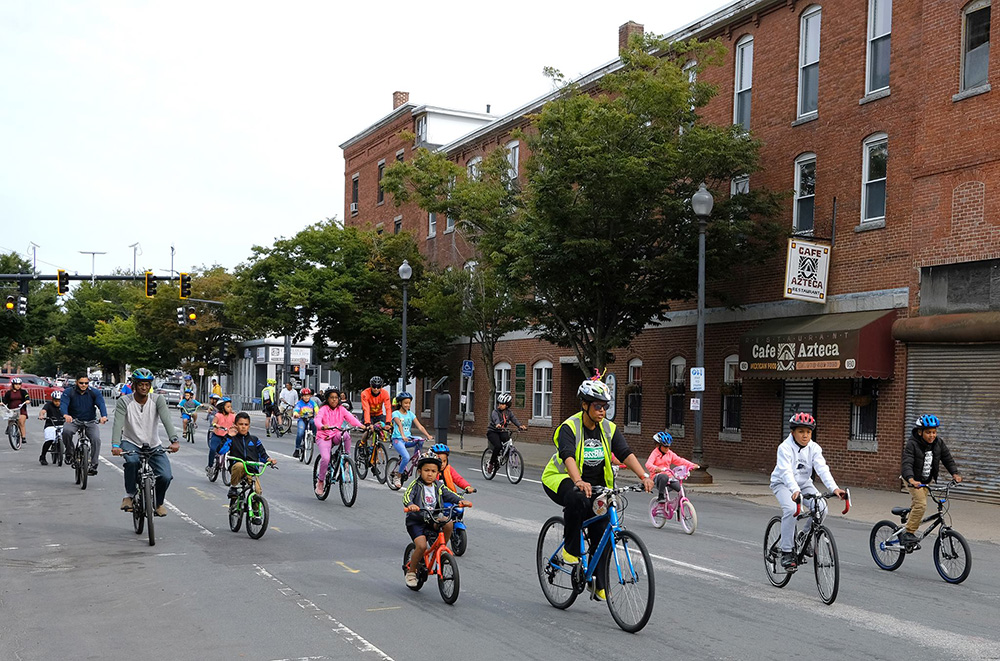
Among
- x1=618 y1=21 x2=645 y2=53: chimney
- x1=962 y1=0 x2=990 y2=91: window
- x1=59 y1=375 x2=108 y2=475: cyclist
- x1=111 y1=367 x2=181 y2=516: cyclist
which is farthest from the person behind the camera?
x1=618 y1=21 x2=645 y2=53: chimney

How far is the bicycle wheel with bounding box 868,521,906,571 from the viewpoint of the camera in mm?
11102

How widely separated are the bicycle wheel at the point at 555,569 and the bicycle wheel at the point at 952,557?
4505mm

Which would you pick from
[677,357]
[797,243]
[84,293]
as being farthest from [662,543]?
[84,293]

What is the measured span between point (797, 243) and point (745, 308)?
385 cm

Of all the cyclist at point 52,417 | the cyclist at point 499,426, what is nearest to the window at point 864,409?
the cyclist at point 499,426

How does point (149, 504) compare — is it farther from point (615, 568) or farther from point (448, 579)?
point (615, 568)

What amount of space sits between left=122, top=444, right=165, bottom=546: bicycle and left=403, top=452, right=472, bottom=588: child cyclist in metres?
4.01

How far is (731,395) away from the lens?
87.8 feet

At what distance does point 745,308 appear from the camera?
26156 millimetres

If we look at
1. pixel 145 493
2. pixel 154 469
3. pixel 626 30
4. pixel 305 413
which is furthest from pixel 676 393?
pixel 145 493

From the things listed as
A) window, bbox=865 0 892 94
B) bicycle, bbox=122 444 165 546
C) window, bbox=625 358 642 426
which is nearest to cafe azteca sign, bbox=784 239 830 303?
window, bbox=865 0 892 94

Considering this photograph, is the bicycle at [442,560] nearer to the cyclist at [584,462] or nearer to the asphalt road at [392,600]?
the asphalt road at [392,600]

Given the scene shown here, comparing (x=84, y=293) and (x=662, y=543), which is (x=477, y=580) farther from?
(x=84, y=293)

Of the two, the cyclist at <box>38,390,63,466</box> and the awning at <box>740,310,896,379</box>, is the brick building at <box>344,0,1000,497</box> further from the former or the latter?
the cyclist at <box>38,390,63,466</box>
